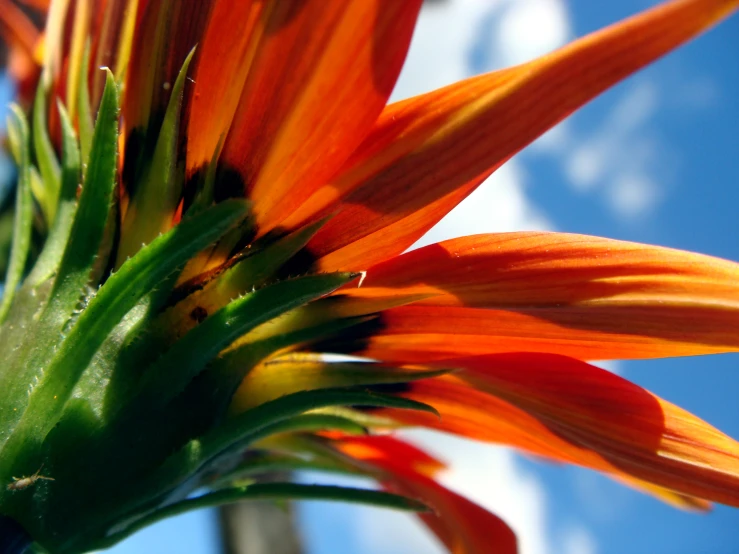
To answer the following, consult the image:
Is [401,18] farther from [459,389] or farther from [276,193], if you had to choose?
[459,389]

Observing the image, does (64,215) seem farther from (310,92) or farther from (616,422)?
(616,422)

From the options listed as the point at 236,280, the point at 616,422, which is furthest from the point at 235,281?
the point at 616,422

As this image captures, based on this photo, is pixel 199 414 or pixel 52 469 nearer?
pixel 52 469

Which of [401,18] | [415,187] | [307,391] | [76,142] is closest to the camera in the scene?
[401,18]

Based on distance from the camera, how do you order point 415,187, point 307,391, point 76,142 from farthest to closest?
point 76,142, point 307,391, point 415,187

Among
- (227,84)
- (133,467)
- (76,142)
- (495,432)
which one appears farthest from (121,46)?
(495,432)

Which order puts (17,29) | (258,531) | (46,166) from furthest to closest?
(258,531) → (17,29) → (46,166)

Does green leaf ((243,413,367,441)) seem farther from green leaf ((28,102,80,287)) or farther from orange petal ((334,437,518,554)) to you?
green leaf ((28,102,80,287))
